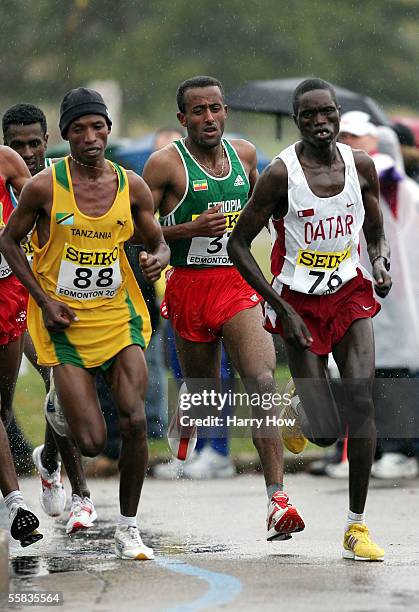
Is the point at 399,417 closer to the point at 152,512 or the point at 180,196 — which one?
the point at 152,512

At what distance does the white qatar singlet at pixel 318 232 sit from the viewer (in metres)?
8.17

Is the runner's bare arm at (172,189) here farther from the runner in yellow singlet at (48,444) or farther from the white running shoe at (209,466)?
the white running shoe at (209,466)

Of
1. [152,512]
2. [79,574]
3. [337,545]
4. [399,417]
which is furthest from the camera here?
[399,417]

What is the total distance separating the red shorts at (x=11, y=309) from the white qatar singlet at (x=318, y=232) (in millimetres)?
1648

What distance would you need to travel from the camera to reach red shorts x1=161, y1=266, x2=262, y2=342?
354 inches

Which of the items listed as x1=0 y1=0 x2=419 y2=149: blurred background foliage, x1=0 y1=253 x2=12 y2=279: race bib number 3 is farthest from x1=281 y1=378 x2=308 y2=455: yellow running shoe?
x1=0 y1=0 x2=419 y2=149: blurred background foliage

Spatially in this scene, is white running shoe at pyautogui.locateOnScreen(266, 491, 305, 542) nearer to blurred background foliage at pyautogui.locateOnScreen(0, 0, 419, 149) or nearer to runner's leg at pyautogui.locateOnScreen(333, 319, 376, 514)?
runner's leg at pyautogui.locateOnScreen(333, 319, 376, 514)

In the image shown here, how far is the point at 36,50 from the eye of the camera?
29.4 m

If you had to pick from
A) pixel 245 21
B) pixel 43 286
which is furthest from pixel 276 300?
pixel 245 21

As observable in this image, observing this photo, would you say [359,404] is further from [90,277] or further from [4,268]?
[4,268]

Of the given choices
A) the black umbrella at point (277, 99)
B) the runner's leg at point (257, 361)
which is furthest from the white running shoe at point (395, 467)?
the black umbrella at point (277, 99)

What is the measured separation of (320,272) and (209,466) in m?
4.24

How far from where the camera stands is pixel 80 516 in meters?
9.20

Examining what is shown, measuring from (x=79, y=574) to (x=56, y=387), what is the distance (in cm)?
100
